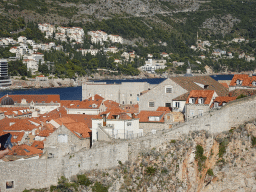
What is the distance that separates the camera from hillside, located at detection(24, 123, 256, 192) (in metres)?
36.4

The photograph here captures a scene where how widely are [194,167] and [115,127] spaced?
865 cm

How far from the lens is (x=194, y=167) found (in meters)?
41.2

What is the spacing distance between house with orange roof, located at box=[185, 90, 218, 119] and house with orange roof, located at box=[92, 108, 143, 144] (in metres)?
6.40

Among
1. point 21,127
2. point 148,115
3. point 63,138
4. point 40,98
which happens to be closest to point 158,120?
point 148,115

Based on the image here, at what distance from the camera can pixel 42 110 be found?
10162 cm

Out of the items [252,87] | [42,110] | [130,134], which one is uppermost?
[252,87]

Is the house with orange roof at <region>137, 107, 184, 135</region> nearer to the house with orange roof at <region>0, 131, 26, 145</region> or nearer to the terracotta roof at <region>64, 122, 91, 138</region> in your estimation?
the terracotta roof at <region>64, 122, 91, 138</region>

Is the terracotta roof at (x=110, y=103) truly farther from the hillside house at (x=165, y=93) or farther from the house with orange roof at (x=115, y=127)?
the house with orange roof at (x=115, y=127)

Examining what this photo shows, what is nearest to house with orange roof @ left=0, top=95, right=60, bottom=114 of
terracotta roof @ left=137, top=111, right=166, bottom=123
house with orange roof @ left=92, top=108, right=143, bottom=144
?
terracotta roof @ left=137, top=111, right=166, bottom=123

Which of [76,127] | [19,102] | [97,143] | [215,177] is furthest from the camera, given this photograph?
[19,102]

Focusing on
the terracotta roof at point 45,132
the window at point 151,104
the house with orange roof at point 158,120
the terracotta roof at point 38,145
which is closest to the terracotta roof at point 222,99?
the house with orange roof at point 158,120

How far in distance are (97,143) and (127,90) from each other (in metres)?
50.3

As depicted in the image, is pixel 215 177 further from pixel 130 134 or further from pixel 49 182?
pixel 49 182

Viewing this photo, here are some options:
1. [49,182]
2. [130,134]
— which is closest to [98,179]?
[49,182]
